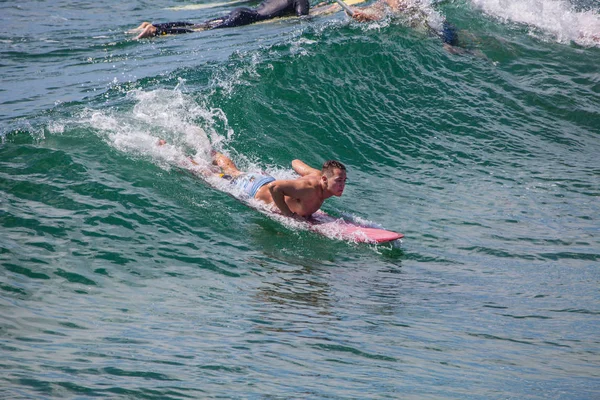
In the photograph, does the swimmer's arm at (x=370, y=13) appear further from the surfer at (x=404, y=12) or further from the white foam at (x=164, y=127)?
the white foam at (x=164, y=127)

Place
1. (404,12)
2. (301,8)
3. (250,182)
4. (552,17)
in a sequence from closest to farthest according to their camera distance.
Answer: (250,182), (404,12), (552,17), (301,8)

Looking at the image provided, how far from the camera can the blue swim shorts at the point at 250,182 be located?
8586mm

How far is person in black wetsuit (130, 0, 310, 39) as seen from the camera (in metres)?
17.5

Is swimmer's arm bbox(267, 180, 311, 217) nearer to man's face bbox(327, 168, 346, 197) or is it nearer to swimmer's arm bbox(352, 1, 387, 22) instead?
man's face bbox(327, 168, 346, 197)

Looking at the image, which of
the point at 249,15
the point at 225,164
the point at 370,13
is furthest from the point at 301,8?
the point at 225,164

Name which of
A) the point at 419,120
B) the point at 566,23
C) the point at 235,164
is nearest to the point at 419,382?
the point at 235,164

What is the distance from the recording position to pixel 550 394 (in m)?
4.49

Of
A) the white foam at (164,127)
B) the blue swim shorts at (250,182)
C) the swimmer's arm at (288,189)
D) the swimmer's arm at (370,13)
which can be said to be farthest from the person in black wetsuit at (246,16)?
the swimmer's arm at (288,189)

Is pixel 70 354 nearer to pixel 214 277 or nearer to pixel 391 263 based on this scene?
pixel 214 277

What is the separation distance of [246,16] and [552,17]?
7.42 metres

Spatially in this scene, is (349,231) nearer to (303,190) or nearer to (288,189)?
(303,190)

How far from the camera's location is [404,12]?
15219 mm

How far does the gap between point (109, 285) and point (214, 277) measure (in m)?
0.99

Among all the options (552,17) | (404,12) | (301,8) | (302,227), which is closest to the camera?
(302,227)
